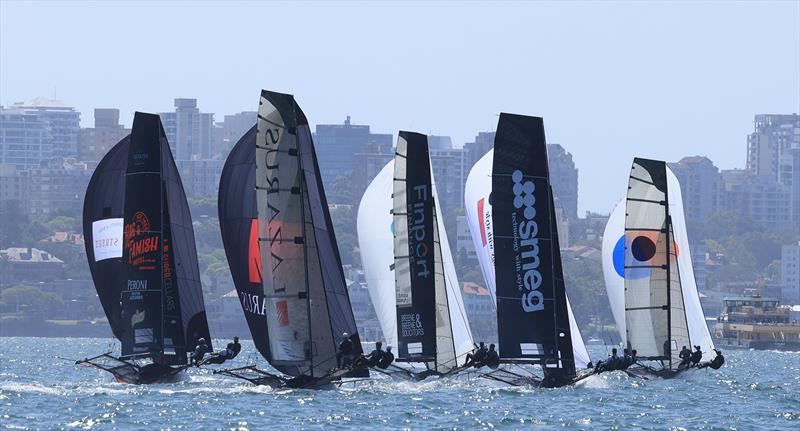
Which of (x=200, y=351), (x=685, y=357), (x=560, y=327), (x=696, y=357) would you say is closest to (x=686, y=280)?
(x=685, y=357)

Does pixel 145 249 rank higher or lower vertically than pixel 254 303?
higher

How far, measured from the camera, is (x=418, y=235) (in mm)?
42812

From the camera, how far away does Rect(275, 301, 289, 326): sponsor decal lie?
37969 mm

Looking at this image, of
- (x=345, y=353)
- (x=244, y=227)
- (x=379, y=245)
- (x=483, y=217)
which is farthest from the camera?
(x=483, y=217)

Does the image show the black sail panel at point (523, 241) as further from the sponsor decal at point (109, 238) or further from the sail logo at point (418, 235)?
the sponsor decal at point (109, 238)

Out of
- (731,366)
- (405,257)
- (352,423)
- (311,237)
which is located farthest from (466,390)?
(731,366)

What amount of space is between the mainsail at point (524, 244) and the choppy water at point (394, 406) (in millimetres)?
1216

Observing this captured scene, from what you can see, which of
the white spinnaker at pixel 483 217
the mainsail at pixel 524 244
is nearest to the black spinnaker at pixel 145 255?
the mainsail at pixel 524 244

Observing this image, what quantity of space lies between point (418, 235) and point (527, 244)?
3.66m

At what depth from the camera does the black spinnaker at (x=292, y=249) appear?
3759 centimetres

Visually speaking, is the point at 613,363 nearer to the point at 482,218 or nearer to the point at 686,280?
the point at 482,218

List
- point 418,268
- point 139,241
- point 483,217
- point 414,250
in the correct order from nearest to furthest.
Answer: point 139,241 < point 418,268 < point 414,250 < point 483,217

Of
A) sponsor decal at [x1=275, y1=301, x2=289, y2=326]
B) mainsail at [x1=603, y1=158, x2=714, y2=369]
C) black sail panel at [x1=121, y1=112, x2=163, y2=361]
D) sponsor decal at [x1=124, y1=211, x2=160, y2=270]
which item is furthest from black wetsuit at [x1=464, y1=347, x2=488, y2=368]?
mainsail at [x1=603, y1=158, x2=714, y2=369]

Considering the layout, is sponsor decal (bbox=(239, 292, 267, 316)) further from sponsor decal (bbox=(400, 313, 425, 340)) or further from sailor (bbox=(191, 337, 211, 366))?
sponsor decal (bbox=(400, 313, 425, 340))
